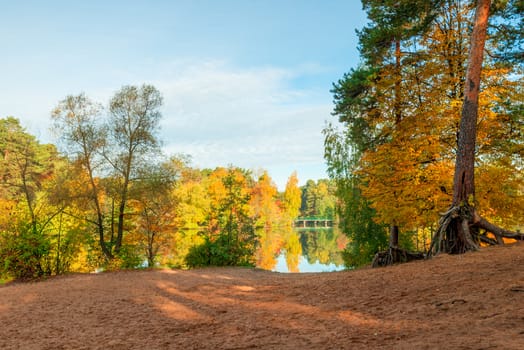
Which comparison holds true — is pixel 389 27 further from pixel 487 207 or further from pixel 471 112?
pixel 487 207

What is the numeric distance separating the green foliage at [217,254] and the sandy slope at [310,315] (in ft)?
24.8

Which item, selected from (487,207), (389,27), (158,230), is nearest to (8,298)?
(158,230)

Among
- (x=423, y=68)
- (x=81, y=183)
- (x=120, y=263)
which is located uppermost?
(x=423, y=68)

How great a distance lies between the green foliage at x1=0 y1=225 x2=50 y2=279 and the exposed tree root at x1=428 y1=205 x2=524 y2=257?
11.9 metres

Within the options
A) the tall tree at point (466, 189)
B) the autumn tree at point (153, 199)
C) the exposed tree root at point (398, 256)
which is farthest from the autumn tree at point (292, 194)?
the tall tree at point (466, 189)

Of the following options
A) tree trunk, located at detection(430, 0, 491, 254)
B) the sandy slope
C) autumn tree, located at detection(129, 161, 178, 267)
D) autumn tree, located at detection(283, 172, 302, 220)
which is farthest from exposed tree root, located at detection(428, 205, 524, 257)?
autumn tree, located at detection(283, 172, 302, 220)

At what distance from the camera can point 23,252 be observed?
10930 mm

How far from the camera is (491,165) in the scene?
36.7ft

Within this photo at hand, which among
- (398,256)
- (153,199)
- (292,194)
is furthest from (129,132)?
(292,194)

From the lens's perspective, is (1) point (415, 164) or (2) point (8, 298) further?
(1) point (415, 164)

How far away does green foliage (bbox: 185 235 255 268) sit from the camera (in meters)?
15.3

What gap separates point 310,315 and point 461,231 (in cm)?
569

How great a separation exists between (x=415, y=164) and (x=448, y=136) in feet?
5.79

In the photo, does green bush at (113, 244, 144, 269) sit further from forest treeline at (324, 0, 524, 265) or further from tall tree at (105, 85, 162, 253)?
forest treeline at (324, 0, 524, 265)
